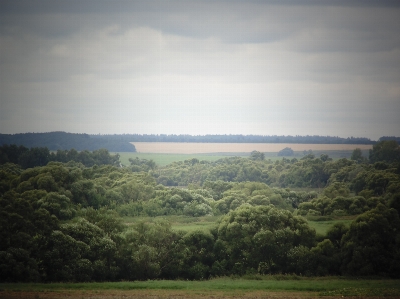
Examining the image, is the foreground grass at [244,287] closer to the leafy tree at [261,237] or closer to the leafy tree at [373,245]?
the leafy tree at [373,245]

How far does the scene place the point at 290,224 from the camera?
→ 200ft

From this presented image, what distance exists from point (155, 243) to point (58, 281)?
11460mm

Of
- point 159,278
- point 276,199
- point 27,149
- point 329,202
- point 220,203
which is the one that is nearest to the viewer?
point 159,278

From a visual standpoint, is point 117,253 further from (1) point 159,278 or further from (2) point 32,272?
(2) point 32,272

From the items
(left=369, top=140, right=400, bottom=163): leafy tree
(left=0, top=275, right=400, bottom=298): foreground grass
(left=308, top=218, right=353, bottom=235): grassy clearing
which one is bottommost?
(left=0, top=275, right=400, bottom=298): foreground grass

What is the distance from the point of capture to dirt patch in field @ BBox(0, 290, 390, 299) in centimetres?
4178

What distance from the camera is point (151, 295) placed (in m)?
43.4

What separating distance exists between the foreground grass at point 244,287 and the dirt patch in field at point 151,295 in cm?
17

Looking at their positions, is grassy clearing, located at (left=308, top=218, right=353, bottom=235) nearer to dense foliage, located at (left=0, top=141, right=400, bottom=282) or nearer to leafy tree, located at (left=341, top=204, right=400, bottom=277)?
dense foliage, located at (left=0, top=141, right=400, bottom=282)

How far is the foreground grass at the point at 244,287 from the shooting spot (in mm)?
44938

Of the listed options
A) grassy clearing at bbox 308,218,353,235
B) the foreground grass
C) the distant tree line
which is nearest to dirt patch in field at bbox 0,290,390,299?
the foreground grass

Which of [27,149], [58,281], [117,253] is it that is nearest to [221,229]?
[117,253]

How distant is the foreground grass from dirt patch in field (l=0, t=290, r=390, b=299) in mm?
166

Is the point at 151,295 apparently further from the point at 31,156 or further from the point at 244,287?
the point at 31,156
